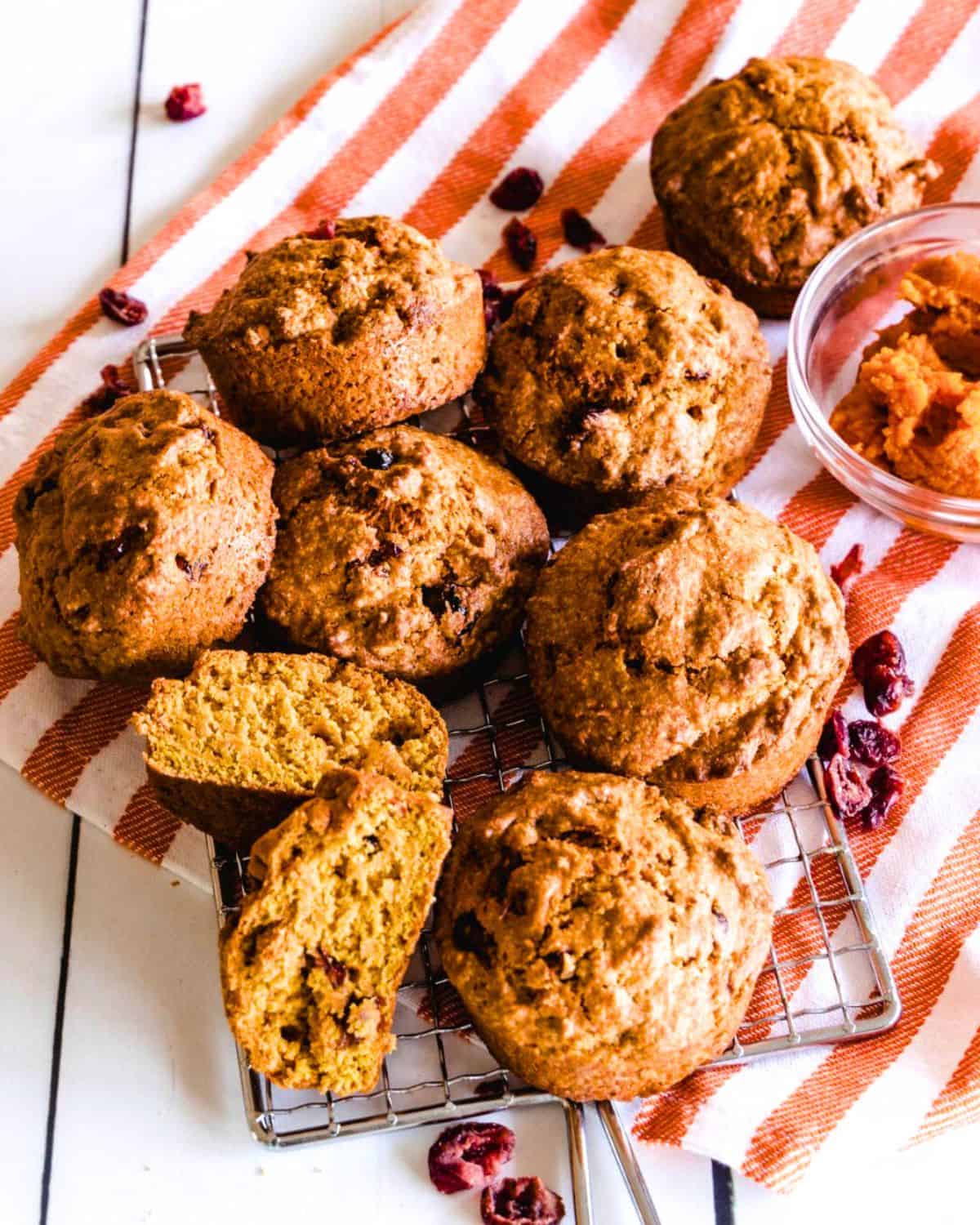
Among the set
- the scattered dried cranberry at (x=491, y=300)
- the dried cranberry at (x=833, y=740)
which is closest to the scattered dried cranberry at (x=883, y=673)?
the dried cranberry at (x=833, y=740)

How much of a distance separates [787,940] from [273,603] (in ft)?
4.67

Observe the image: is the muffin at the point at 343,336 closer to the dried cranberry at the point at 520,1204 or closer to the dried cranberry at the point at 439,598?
the dried cranberry at the point at 439,598

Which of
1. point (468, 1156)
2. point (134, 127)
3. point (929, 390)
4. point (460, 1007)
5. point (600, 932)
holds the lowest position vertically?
point (468, 1156)

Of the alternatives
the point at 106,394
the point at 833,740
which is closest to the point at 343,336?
the point at 106,394

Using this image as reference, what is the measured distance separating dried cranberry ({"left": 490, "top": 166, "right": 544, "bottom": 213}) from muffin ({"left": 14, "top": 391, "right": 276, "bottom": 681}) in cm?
146

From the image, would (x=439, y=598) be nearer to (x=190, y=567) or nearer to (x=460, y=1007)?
(x=190, y=567)

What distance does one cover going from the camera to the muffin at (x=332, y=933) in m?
2.61

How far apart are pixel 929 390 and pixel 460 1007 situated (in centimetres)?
190

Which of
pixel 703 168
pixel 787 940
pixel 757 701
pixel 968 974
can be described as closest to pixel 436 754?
pixel 757 701

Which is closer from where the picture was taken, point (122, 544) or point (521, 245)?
point (122, 544)

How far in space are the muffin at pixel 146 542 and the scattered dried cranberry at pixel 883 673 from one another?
1.53 m

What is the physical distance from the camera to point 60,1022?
320 cm

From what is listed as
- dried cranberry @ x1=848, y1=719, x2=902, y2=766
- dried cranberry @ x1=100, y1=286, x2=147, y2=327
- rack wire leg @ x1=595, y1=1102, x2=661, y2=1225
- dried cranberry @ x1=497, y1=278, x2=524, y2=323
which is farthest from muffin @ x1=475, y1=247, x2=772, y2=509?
rack wire leg @ x1=595, y1=1102, x2=661, y2=1225

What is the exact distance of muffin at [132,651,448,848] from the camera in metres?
2.88
